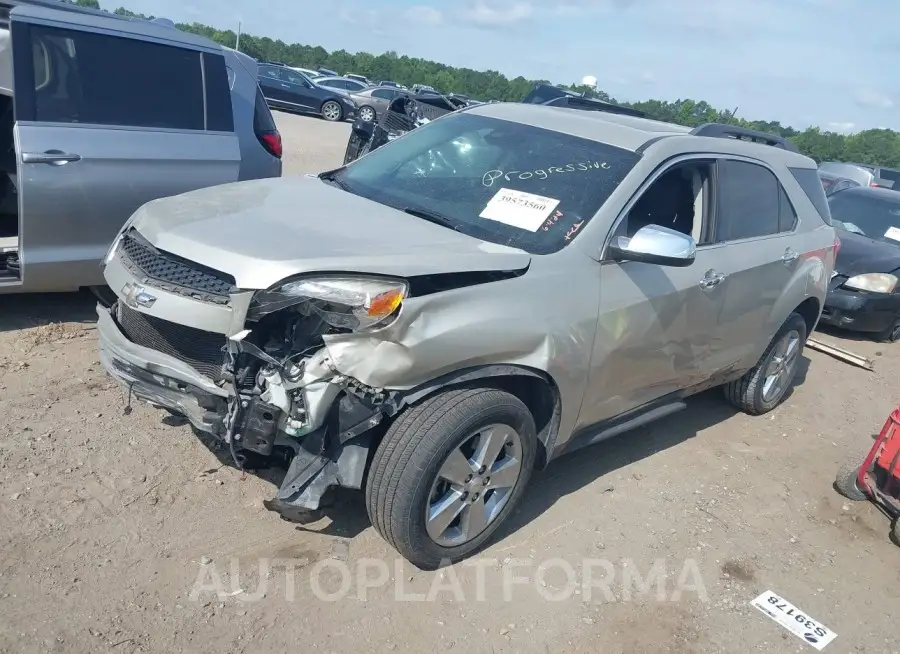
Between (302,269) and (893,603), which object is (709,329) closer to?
(893,603)

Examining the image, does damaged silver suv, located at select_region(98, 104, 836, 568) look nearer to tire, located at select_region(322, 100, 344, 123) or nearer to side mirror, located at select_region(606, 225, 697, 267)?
side mirror, located at select_region(606, 225, 697, 267)

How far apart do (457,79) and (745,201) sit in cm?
6269

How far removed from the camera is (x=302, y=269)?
282cm

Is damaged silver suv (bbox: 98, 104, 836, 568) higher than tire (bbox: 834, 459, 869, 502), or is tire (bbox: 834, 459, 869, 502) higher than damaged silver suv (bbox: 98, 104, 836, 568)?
damaged silver suv (bbox: 98, 104, 836, 568)

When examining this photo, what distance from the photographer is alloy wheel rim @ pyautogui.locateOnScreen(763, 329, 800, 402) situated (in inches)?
214

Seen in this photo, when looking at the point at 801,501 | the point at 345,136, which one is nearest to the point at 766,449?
the point at 801,501

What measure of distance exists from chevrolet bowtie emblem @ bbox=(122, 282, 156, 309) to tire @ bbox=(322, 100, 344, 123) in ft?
76.8

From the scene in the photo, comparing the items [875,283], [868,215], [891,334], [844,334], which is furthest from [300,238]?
[868,215]

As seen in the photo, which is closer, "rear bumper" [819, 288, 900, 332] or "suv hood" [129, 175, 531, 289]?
"suv hood" [129, 175, 531, 289]

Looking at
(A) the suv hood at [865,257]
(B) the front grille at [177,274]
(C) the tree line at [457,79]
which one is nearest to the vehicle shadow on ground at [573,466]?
(B) the front grille at [177,274]

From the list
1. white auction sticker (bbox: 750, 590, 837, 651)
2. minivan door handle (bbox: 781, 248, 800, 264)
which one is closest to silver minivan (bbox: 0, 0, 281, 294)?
minivan door handle (bbox: 781, 248, 800, 264)

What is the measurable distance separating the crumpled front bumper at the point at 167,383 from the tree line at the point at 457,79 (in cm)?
3919

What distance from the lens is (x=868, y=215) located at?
932cm

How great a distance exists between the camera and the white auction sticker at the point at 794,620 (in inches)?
132
